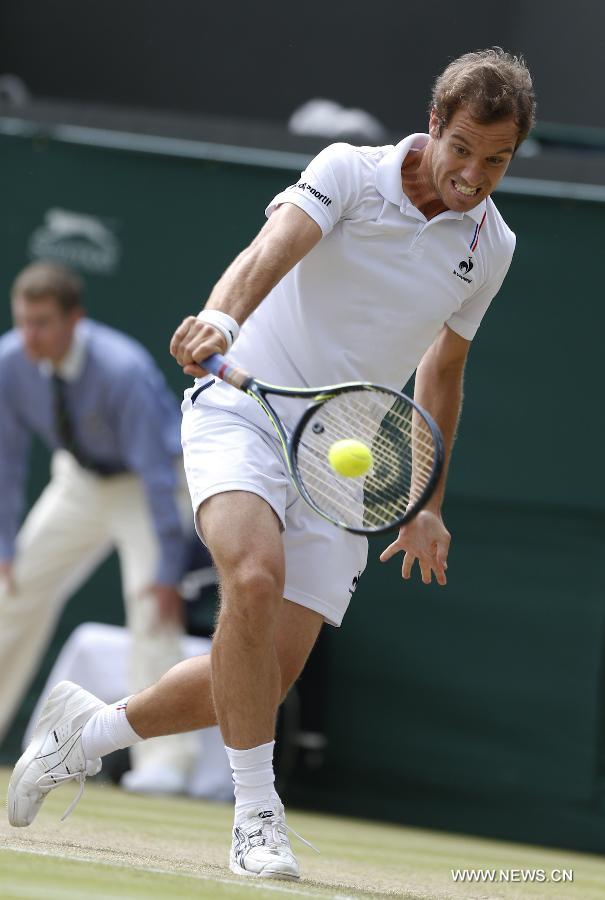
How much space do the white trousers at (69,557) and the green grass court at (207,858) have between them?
59 centimetres

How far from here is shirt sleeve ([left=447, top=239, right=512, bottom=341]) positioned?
384 cm

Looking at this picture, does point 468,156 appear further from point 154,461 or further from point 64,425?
point 64,425

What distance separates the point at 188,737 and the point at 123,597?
93cm

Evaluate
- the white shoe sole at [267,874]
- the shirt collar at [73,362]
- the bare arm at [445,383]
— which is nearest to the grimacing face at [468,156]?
the bare arm at [445,383]

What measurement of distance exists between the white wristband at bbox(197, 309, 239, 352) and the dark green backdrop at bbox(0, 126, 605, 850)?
360 cm

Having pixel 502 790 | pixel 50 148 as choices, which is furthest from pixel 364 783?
pixel 50 148

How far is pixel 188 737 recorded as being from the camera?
677 centimetres

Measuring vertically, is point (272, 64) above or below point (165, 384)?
above

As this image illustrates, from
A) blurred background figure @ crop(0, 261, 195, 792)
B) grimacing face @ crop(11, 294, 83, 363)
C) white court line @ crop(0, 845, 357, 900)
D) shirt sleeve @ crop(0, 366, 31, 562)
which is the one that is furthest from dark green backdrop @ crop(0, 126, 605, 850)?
white court line @ crop(0, 845, 357, 900)

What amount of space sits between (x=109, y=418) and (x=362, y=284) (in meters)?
3.49

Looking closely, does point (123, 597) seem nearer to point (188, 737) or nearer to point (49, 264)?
point (188, 737)

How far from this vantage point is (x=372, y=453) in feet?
11.4

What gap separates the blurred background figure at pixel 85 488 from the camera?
22.3 ft

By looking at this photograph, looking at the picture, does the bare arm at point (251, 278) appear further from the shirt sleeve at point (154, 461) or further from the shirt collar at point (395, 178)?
the shirt sleeve at point (154, 461)
